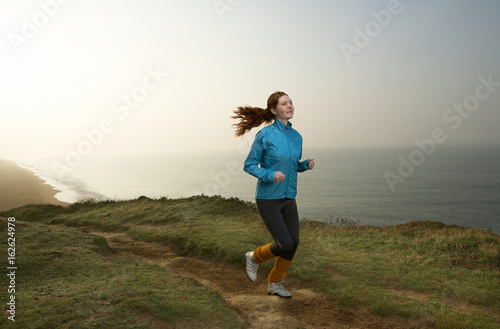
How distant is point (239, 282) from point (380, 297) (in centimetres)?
293

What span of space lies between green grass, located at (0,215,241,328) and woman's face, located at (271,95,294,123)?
124 inches

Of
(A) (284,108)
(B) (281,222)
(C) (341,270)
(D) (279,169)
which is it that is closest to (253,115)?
(A) (284,108)

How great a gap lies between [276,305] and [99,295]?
281cm

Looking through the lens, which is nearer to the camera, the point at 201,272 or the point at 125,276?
the point at 125,276

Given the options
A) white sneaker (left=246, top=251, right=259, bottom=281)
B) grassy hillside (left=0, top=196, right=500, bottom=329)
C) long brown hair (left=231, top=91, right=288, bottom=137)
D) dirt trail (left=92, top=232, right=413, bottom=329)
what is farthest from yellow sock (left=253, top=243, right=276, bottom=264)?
long brown hair (left=231, top=91, right=288, bottom=137)

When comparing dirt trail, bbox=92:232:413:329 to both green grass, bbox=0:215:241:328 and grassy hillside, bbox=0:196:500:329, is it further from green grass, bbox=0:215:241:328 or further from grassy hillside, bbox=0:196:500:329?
green grass, bbox=0:215:241:328

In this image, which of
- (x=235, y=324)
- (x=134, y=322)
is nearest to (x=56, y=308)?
(x=134, y=322)

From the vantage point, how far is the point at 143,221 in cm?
1372

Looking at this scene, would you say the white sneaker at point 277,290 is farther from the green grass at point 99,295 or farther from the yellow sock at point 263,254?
the green grass at point 99,295

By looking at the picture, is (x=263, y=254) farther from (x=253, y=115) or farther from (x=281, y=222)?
(x=253, y=115)

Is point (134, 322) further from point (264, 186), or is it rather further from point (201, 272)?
point (201, 272)

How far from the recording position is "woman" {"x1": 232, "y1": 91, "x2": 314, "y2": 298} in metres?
Answer: 5.25

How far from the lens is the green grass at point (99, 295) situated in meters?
3.82

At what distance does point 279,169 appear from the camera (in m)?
5.28
